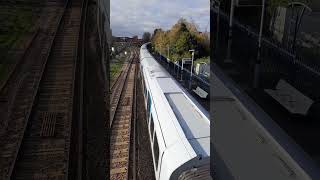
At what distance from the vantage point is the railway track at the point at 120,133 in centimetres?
916

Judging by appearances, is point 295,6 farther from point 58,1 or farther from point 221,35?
point 58,1

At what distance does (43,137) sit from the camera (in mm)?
6820

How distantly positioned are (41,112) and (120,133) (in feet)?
15.5

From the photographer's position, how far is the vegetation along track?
5.98m

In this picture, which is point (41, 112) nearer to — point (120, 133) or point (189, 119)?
point (189, 119)

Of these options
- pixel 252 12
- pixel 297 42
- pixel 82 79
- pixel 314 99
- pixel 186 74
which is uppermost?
pixel 252 12

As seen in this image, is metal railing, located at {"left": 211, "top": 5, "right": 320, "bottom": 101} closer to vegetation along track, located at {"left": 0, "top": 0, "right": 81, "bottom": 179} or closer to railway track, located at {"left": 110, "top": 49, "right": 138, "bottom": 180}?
vegetation along track, located at {"left": 0, "top": 0, "right": 81, "bottom": 179}

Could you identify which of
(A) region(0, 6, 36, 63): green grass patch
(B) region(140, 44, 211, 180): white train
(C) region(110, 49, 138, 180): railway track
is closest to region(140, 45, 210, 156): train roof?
(B) region(140, 44, 211, 180): white train

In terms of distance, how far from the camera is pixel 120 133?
12156 mm

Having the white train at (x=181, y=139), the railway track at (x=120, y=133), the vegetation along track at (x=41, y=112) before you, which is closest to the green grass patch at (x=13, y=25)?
the vegetation along track at (x=41, y=112)

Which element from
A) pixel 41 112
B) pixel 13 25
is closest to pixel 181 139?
pixel 41 112

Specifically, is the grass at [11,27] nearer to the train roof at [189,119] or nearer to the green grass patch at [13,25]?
the green grass patch at [13,25]

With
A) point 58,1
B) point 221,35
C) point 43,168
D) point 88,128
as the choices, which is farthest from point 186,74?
point 221,35

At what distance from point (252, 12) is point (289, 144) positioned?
84 centimetres
